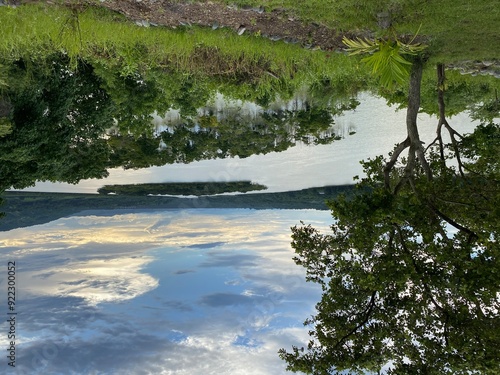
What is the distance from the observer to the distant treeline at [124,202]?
12.5m

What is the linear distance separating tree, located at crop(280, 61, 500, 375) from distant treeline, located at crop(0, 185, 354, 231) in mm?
4724

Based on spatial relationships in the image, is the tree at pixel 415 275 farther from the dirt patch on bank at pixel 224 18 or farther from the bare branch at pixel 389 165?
the dirt patch on bank at pixel 224 18

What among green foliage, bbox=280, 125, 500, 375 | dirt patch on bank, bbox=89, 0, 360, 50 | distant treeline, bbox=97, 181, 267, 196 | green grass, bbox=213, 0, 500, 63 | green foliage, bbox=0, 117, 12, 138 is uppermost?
dirt patch on bank, bbox=89, 0, 360, 50

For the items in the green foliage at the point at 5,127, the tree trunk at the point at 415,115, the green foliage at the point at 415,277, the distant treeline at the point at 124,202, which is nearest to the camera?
the green foliage at the point at 415,277

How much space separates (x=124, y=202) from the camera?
46.4ft

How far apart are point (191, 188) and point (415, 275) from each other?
9.61 m

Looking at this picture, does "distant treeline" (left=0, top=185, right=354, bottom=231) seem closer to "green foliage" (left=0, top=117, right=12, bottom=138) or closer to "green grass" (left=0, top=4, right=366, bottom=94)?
"green foliage" (left=0, top=117, right=12, bottom=138)

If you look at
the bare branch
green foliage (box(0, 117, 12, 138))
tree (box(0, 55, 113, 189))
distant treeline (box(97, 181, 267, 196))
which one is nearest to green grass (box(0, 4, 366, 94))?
tree (box(0, 55, 113, 189))

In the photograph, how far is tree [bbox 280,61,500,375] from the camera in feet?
19.1

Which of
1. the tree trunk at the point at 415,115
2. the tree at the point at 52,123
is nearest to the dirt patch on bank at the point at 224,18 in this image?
the tree trunk at the point at 415,115

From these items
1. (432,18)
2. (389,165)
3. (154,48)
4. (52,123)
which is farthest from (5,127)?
(432,18)

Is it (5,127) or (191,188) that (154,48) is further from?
(191,188)

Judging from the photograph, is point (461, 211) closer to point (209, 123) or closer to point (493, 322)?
point (493, 322)

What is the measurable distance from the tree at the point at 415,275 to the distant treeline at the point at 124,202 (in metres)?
4.72
